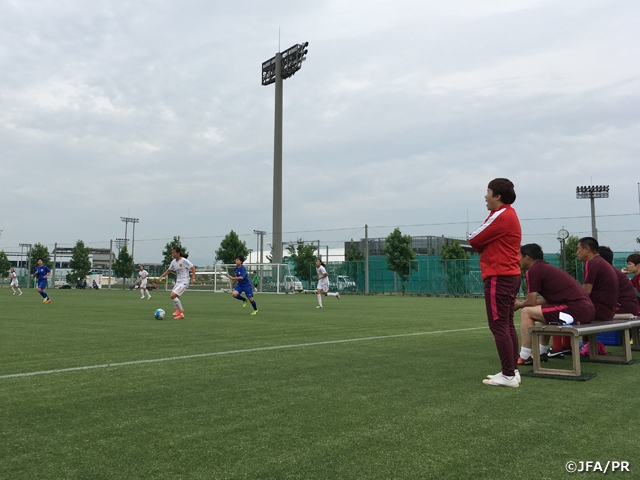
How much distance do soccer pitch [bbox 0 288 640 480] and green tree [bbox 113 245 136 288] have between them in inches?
2484

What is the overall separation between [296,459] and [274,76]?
193 ft

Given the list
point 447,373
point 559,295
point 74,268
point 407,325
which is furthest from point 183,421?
point 74,268

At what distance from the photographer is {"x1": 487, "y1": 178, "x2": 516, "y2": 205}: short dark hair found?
212 inches

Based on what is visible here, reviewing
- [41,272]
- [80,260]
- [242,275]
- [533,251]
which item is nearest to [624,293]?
[533,251]

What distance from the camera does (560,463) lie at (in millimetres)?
2916

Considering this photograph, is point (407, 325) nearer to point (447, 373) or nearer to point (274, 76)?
point (447, 373)

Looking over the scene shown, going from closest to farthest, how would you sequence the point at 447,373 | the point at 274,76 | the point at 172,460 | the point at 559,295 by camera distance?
the point at 172,460, the point at 447,373, the point at 559,295, the point at 274,76

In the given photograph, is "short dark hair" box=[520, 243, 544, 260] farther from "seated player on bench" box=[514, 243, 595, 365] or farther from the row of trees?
the row of trees

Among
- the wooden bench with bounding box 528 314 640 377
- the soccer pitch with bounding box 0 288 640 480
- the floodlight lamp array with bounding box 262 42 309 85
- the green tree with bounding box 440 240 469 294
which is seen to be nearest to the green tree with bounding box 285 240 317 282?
the green tree with bounding box 440 240 469 294

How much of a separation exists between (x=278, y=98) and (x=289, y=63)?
166 inches

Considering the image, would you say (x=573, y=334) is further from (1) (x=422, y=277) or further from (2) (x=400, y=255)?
(2) (x=400, y=255)

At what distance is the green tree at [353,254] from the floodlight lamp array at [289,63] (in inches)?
753

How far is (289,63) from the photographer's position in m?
55.9

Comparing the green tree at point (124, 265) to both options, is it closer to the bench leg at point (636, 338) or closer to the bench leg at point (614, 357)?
the bench leg at point (636, 338)
